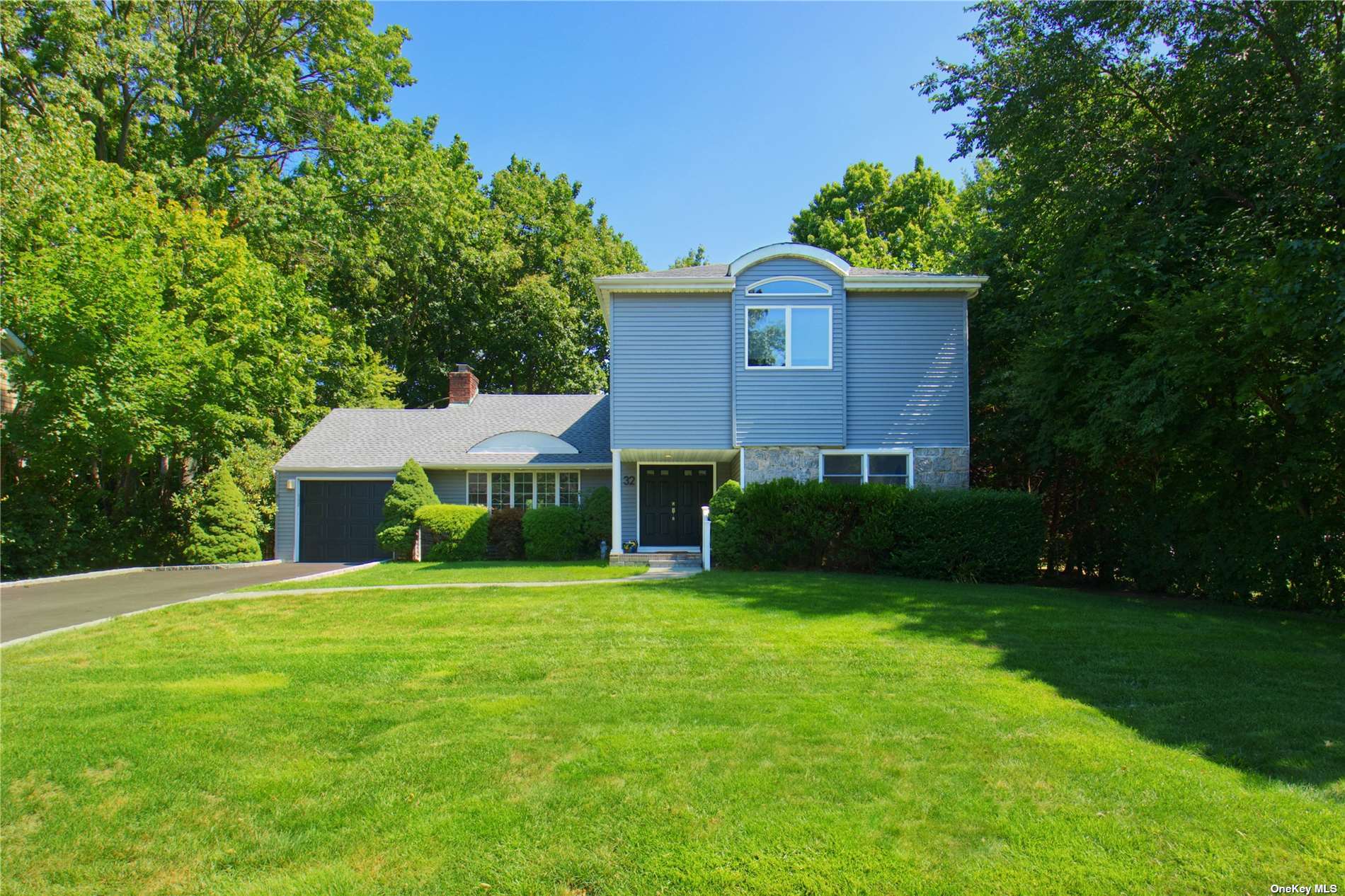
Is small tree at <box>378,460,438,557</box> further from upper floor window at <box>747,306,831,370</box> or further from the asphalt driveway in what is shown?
upper floor window at <box>747,306,831,370</box>

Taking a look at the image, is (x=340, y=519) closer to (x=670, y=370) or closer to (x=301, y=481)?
(x=301, y=481)

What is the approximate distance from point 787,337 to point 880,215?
2208cm

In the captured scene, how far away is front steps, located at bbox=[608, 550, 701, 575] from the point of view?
1388 cm

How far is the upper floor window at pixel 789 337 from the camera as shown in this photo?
14633 millimetres

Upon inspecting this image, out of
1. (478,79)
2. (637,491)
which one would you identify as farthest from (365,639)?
(478,79)

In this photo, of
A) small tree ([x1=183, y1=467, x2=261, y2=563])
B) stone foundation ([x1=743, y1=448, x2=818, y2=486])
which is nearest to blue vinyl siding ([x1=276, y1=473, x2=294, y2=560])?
small tree ([x1=183, y1=467, x2=261, y2=563])

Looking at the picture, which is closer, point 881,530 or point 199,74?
point 881,530

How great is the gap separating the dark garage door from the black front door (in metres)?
6.87

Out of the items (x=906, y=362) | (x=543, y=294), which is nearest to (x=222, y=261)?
(x=543, y=294)

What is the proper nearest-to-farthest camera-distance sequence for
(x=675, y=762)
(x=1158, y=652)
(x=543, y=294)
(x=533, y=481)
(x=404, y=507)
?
1. (x=675, y=762)
2. (x=1158, y=652)
3. (x=404, y=507)
4. (x=533, y=481)
5. (x=543, y=294)

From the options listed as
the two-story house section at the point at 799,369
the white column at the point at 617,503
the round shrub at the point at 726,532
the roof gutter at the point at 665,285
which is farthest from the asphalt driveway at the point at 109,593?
the roof gutter at the point at 665,285

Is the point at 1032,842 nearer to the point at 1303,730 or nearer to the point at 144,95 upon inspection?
the point at 1303,730

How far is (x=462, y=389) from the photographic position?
71.1 ft

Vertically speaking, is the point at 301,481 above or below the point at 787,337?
below
